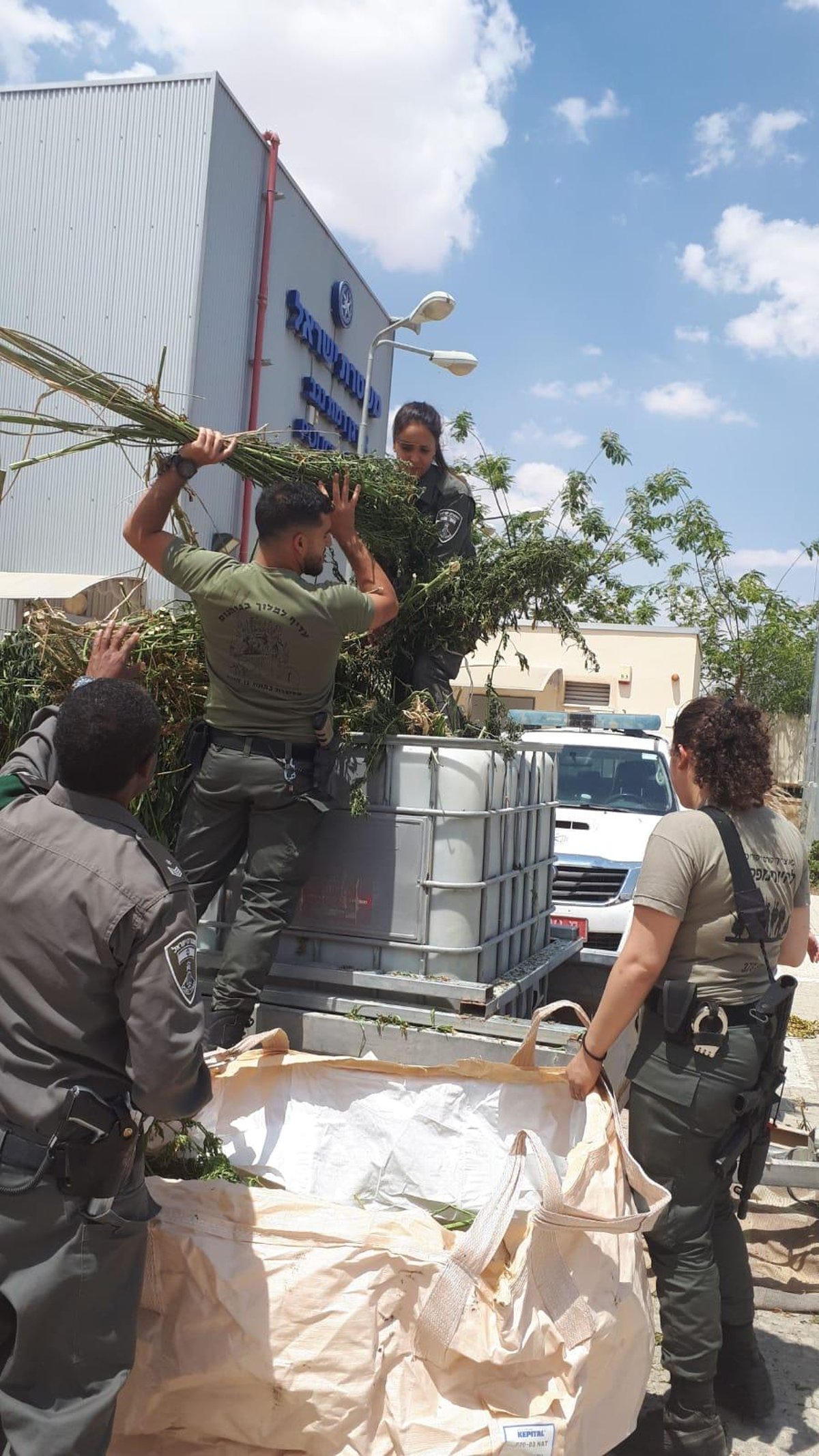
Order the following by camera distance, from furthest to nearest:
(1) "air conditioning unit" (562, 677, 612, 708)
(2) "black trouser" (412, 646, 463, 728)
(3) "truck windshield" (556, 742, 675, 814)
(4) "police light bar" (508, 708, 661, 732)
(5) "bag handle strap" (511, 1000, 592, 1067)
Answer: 1. (1) "air conditioning unit" (562, 677, 612, 708)
2. (4) "police light bar" (508, 708, 661, 732)
3. (3) "truck windshield" (556, 742, 675, 814)
4. (2) "black trouser" (412, 646, 463, 728)
5. (5) "bag handle strap" (511, 1000, 592, 1067)

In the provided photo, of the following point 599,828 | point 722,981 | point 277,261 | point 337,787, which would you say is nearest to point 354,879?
point 337,787

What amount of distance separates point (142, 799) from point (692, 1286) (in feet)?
7.83

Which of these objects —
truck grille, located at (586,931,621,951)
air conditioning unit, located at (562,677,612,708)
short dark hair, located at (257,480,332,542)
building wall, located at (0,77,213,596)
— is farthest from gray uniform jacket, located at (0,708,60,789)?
air conditioning unit, located at (562,677,612,708)

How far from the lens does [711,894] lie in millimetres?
2979

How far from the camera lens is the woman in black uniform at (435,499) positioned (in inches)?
176

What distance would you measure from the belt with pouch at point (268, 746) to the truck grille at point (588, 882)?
3.80 metres

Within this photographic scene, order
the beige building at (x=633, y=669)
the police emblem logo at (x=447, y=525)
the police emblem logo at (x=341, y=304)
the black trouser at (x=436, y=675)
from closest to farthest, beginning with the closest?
1. the black trouser at (x=436, y=675)
2. the police emblem logo at (x=447, y=525)
3. the police emblem logo at (x=341, y=304)
4. the beige building at (x=633, y=669)

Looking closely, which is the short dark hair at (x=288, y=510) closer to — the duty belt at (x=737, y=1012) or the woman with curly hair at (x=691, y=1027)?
the woman with curly hair at (x=691, y=1027)

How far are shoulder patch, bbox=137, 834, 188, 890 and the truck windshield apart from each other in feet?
20.6

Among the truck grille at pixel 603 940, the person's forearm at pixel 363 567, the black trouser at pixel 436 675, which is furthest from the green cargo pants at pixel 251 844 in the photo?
the truck grille at pixel 603 940

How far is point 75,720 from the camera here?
229cm

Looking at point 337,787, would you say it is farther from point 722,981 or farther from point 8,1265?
point 8,1265

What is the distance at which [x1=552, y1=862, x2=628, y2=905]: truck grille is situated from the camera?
7141mm

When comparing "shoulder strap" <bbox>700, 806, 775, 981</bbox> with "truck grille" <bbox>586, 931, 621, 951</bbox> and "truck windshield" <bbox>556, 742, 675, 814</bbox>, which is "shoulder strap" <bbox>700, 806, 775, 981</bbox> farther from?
"truck windshield" <bbox>556, 742, 675, 814</bbox>
